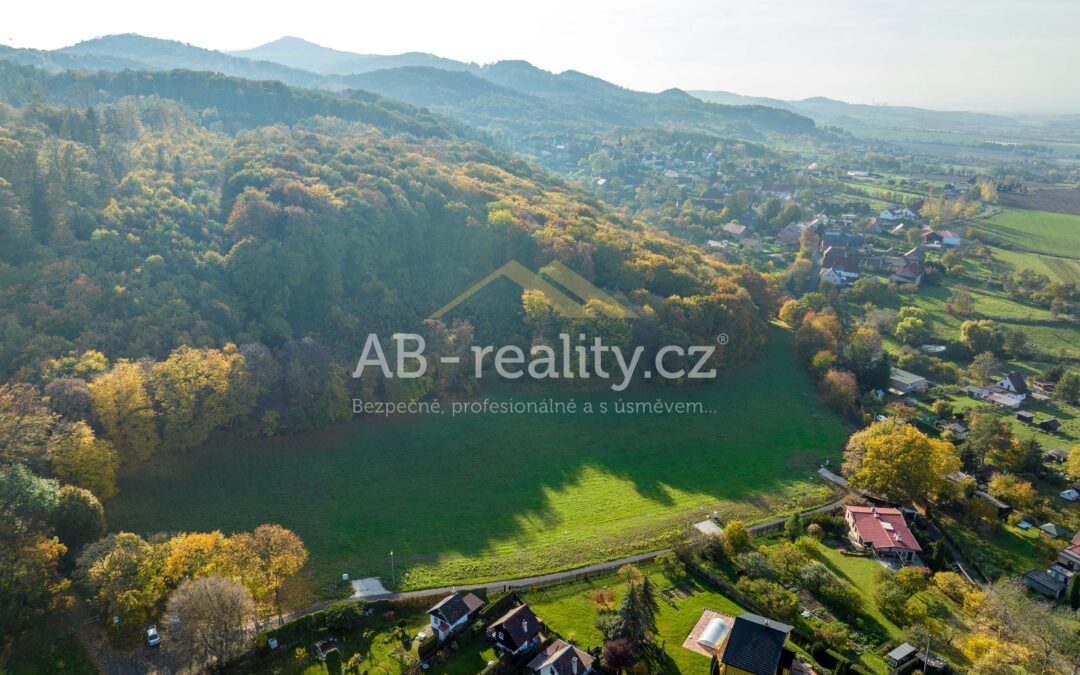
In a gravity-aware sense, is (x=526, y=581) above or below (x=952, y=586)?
below

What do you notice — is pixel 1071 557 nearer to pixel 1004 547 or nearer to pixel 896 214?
pixel 1004 547

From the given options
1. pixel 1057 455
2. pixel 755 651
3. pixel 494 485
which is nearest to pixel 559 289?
pixel 494 485

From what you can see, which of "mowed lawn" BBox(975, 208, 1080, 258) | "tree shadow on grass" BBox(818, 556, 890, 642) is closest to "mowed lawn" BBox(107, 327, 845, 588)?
"tree shadow on grass" BBox(818, 556, 890, 642)

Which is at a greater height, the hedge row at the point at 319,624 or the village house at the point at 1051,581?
the hedge row at the point at 319,624

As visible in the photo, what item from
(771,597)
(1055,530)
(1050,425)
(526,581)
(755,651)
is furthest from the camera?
(1050,425)

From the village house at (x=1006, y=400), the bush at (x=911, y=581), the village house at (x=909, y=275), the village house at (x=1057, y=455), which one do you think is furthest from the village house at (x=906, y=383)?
the village house at (x=909, y=275)

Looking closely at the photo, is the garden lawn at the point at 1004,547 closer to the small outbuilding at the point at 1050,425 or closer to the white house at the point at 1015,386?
the small outbuilding at the point at 1050,425

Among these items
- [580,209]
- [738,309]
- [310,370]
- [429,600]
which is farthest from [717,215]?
[429,600]

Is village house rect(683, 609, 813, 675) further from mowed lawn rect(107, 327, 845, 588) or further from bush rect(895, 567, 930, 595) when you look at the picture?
mowed lawn rect(107, 327, 845, 588)
